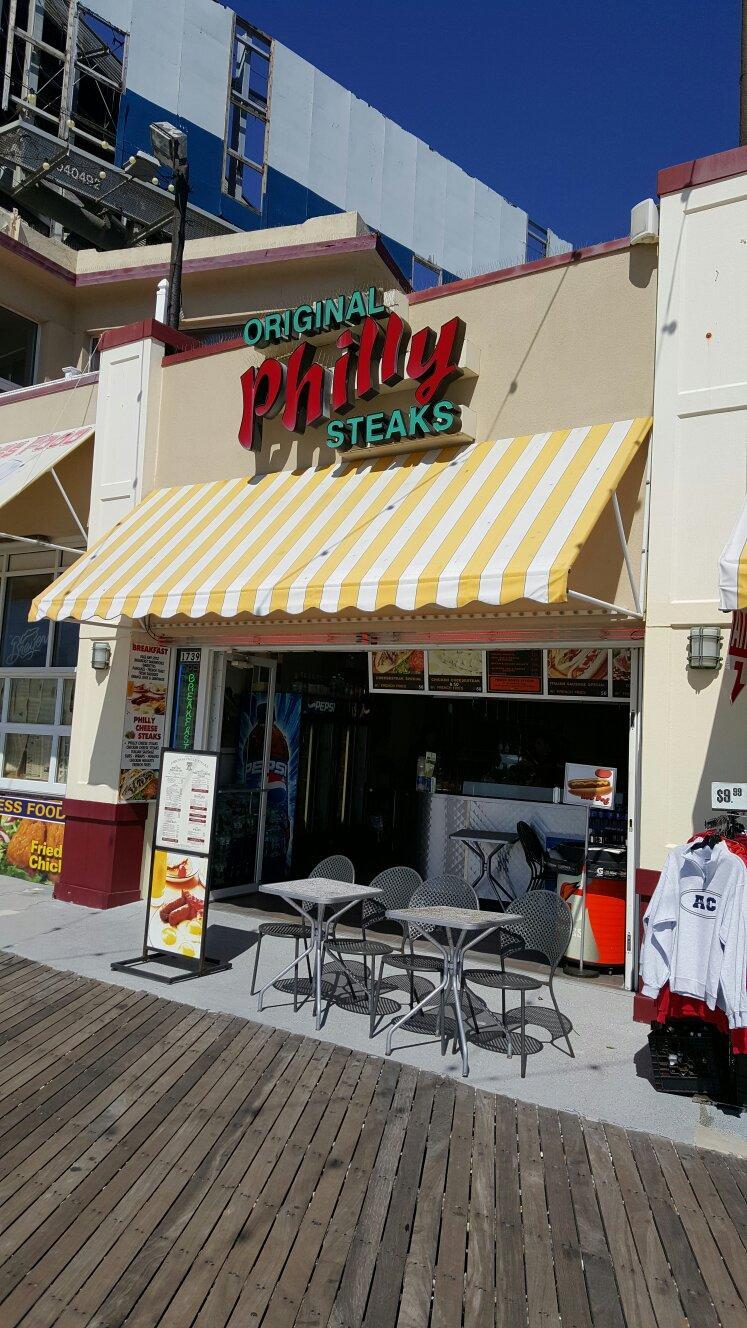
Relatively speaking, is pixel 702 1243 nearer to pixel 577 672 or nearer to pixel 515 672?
pixel 577 672

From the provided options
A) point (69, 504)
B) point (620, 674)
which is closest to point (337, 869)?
point (620, 674)

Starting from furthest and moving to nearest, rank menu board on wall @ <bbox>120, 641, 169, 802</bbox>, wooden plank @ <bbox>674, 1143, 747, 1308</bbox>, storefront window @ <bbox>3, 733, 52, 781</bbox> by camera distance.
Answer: storefront window @ <bbox>3, 733, 52, 781</bbox>, menu board on wall @ <bbox>120, 641, 169, 802</bbox>, wooden plank @ <bbox>674, 1143, 747, 1308</bbox>

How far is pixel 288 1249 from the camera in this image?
3.52m

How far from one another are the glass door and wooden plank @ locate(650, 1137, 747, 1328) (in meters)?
6.04

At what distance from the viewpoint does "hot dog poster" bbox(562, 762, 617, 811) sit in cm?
784

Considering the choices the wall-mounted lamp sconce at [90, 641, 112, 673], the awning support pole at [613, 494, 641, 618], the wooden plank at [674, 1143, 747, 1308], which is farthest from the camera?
the wall-mounted lamp sconce at [90, 641, 112, 673]

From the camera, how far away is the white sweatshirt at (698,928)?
492 cm

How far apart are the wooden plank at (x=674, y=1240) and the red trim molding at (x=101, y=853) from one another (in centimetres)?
606

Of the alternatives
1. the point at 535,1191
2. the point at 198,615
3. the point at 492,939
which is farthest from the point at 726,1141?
the point at 198,615

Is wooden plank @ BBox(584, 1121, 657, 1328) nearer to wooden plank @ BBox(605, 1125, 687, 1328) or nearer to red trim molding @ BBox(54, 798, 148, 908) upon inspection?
wooden plank @ BBox(605, 1125, 687, 1328)

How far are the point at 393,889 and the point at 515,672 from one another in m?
2.41

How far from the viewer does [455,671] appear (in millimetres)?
8672

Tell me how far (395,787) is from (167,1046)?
7.95 meters

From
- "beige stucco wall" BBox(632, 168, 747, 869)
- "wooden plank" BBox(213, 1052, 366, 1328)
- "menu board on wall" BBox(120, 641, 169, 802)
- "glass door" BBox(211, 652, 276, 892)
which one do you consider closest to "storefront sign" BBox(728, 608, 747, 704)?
"beige stucco wall" BBox(632, 168, 747, 869)
